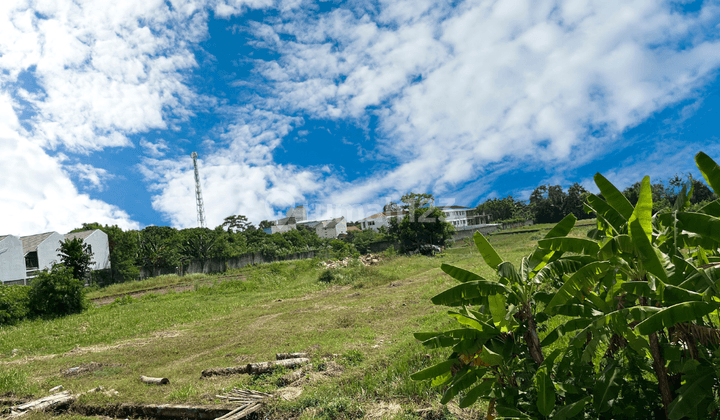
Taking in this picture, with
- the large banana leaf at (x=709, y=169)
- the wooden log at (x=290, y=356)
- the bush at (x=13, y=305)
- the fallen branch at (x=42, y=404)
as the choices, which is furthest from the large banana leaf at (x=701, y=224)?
the bush at (x=13, y=305)

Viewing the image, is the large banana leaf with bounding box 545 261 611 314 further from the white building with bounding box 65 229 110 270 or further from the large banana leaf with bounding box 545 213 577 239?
the white building with bounding box 65 229 110 270

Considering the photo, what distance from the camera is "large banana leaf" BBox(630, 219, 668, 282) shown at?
1465 mm

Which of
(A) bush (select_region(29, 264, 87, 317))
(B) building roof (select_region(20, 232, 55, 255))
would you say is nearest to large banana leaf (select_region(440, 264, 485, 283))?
(A) bush (select_region(29, 264, 87, 317))

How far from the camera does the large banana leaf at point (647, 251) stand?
1.46 m

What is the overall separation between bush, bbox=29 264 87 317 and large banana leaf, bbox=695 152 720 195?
19878mm

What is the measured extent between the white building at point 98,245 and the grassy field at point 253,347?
19076mm

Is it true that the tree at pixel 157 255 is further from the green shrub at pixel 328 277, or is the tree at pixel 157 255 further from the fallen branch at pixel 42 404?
the fallen branch at pixel 42 404

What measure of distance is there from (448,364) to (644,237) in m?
1.31

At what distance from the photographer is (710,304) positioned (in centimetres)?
129

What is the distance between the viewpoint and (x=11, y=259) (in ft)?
90.7

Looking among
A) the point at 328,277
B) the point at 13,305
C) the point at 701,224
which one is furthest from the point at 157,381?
the point at 328,277

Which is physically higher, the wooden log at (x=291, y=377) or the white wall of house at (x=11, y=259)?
the white wall of house at (x=11, y=259)

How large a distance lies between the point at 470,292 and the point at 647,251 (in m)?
0.89

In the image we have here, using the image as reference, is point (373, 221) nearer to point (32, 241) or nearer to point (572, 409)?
point (32, 241)
